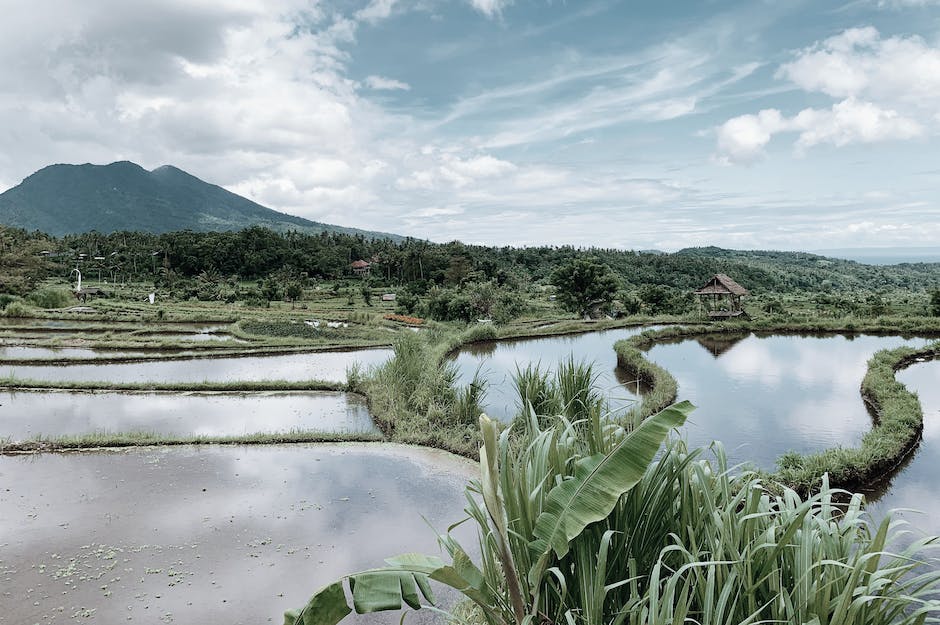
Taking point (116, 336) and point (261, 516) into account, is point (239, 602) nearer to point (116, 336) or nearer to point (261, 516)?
point (261, 516)

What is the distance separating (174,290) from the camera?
37.4m

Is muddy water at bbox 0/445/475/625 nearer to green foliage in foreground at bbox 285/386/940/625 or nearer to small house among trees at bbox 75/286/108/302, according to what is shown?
green foliage in foreground at bbox 285/386/940/625

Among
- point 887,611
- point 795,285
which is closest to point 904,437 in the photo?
point 887,611

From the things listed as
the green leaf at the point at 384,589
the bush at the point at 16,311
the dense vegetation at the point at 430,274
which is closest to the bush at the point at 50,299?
the dense vegetation at the point at 430,274

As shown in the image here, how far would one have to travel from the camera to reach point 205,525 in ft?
17.6

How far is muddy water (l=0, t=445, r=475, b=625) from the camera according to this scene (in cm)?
417

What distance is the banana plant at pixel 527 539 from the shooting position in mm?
2322

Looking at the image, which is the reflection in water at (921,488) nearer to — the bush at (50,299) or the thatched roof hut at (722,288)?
the thatched roof hut at (722,288)

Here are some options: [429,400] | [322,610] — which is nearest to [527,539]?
[322,610]

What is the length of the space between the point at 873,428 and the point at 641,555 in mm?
7147

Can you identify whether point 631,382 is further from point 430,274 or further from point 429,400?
point 430,274

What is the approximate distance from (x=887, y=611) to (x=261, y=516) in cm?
517

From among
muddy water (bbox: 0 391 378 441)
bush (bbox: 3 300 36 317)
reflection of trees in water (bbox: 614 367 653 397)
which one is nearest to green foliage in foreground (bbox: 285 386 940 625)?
muddy water (bbox: 0 391 378 441)

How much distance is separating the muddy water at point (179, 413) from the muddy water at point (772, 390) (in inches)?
220
